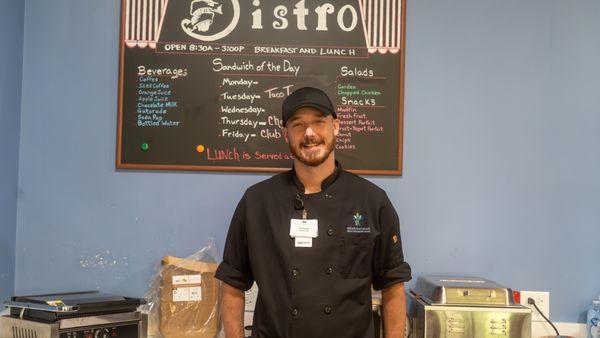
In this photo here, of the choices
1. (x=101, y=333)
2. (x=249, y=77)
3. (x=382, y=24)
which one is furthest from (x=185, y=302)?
(x=382, y=24)

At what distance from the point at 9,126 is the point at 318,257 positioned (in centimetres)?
149

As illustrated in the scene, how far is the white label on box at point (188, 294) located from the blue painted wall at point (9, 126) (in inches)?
29.9

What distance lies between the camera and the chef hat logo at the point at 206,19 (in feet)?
7.45

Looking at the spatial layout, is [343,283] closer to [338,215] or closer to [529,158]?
[338,215]

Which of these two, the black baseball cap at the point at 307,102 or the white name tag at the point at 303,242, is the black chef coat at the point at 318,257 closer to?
the white name tag at the point at 303,242

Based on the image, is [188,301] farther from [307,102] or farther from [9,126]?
[9,126]

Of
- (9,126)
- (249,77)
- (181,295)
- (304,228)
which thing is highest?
(249,77)

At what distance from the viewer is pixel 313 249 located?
5.63 ft

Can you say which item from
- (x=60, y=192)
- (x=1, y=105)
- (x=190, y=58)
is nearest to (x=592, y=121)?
Answer: (x=190, y=58)

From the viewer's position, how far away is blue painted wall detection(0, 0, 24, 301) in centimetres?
216

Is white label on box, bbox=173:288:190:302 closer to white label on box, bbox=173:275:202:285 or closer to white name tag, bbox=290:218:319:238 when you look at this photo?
white label on box, bbox=173:275:202:285

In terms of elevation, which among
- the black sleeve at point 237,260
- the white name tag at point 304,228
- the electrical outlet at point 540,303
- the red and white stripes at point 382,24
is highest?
the red and white stripes at point 382,24

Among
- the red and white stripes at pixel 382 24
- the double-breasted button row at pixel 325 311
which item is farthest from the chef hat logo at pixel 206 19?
the double-breasted button row at pixel 325 311

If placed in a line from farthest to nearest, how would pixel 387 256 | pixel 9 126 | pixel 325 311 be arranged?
pixel 9 126 → pixel 387 256 → pixel 325 311
